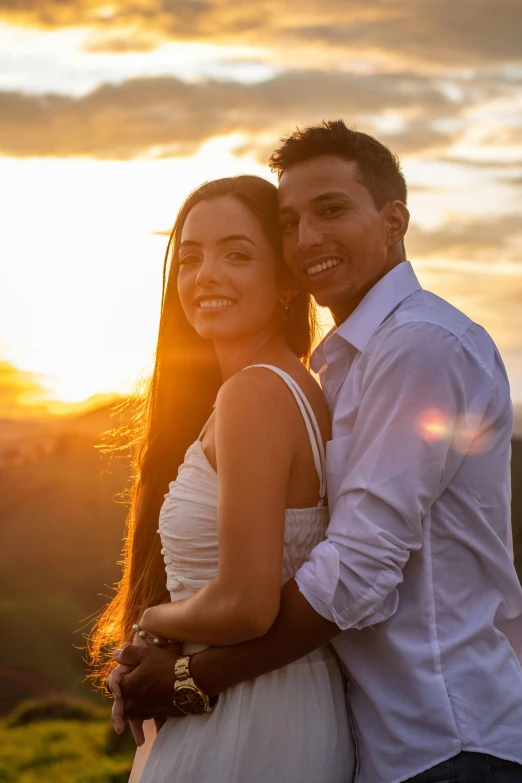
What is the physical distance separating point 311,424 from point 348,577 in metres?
0.53

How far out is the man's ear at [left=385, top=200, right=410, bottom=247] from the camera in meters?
3.27

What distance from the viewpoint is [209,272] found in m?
2.97

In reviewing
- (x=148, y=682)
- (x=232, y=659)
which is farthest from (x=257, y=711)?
(x=148, y=682)

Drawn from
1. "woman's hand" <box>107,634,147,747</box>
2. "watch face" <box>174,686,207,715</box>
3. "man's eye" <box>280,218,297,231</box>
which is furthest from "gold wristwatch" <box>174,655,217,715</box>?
"man's eye" <box>280,218,297,231</box>

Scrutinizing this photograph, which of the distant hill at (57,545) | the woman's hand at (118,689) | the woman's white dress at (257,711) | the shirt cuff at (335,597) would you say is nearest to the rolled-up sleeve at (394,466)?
the shirt cuff at (335,597)

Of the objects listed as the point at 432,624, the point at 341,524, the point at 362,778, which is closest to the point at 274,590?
the point at 341,524

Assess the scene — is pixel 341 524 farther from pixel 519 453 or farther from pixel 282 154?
pixel 519 453

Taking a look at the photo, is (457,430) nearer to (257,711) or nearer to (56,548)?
(257,711)

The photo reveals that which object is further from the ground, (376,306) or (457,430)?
(376,306)

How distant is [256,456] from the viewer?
242cm

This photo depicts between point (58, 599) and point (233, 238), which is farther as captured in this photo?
point (58, 599)

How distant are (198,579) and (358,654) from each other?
556 mm

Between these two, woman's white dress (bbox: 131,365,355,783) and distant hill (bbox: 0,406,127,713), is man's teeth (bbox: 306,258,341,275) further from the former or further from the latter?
distant hill (bbox: 0,406,127,713)

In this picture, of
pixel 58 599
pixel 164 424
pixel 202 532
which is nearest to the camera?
pixel 202 532
